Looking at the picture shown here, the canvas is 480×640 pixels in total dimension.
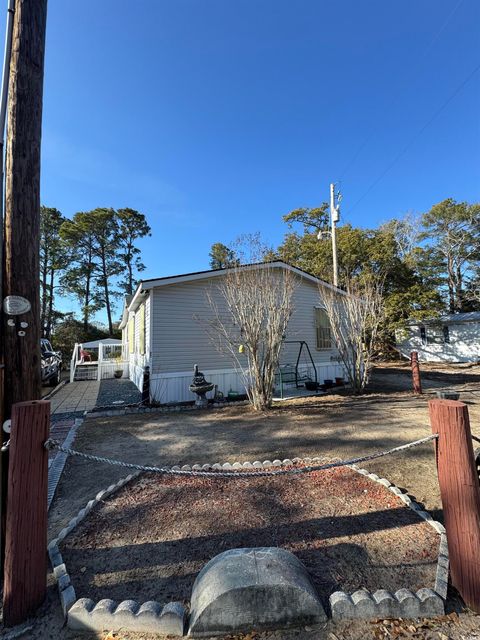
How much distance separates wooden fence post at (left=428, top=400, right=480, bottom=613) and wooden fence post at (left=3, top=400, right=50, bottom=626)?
92.1 inches

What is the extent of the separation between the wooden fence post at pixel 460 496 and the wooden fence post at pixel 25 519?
2.34 m

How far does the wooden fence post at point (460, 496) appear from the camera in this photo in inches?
67.2

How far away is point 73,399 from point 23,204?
822 cm

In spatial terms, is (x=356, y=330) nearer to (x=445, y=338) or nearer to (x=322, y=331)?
(x=322, y=331)

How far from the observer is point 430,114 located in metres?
10.4

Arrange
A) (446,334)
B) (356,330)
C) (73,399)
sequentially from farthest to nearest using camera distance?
(446,334), (73,399), (356,330)

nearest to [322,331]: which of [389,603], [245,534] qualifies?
[245,534]

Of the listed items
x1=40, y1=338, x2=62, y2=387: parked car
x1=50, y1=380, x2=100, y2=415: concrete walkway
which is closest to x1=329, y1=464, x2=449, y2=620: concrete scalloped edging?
x1=50, y1=380, x2=100, y2=415: concrete walkway

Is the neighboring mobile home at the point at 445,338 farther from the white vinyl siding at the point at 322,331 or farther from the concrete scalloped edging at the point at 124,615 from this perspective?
the concrete scalloped edging at the point at 124,615

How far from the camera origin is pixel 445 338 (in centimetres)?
2078

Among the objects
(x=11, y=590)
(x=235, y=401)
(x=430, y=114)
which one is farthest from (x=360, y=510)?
(x=430, y=114)

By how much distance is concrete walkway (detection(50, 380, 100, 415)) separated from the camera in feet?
24.8

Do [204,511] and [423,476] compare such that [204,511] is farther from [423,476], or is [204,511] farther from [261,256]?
[261,256]

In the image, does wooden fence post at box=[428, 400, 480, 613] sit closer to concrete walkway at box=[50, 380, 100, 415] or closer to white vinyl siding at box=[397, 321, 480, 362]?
concrete walkway at box=[50, 380, 100, 415]
